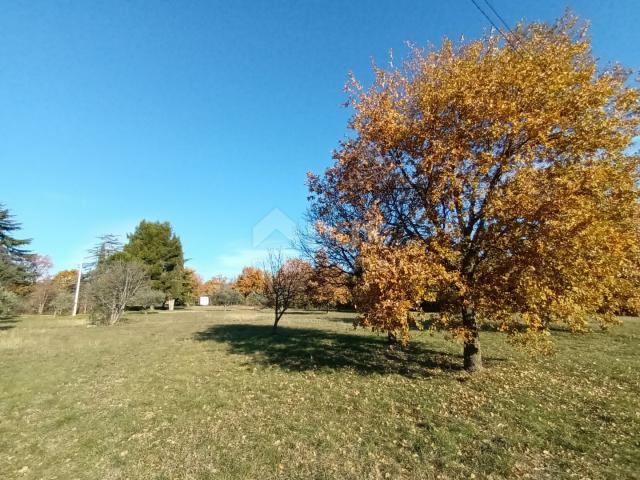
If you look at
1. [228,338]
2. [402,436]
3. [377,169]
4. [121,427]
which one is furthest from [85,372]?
[377,169]

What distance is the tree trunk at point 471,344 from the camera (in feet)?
37.1

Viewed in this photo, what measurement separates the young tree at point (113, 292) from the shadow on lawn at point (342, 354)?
21.4 metres

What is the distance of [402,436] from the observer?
7426 millimetres

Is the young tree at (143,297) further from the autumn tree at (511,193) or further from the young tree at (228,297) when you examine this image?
the autumn tree at (511,193)

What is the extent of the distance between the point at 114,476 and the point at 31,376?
11.5m

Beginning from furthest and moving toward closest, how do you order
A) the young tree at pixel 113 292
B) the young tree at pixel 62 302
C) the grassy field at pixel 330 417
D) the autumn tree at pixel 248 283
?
the autumn tree at pixel 248 283 < the young tree at pixel 62 302 < the young tree at pixel 113 292 < the grassy field at pixel 330 417

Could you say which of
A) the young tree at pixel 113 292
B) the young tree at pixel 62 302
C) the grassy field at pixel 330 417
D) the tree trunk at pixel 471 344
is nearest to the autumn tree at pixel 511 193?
the tree trunk at pixel 471 344

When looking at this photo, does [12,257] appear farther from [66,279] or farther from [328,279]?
[328,279]

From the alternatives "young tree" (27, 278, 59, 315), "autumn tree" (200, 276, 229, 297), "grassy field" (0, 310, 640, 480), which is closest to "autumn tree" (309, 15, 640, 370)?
"grassy field" (0, 310, 640, 480)

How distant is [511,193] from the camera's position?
30.0 feet

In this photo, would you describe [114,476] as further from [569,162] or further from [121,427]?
[569,162]

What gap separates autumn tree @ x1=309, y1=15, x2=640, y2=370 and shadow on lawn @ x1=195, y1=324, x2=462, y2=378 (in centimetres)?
233

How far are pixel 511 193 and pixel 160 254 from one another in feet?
216

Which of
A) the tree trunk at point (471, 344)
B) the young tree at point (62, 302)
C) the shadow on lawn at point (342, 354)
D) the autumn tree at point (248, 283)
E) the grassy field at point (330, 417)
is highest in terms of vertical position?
the autumn tree at point (248, 283)
